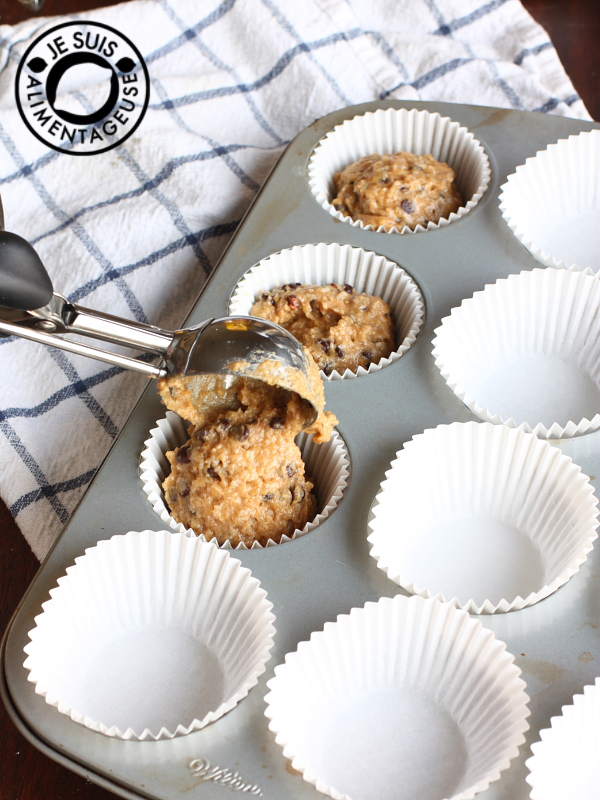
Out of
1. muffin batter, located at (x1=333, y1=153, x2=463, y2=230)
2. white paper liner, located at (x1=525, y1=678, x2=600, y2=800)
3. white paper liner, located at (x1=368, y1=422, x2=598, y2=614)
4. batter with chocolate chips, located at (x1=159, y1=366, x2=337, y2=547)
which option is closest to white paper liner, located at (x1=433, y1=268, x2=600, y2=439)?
white paper liner, located at (x1=368, y1=422, x2=598, y2=614)

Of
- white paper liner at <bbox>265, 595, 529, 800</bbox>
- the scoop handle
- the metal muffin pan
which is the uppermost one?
the scoop handle

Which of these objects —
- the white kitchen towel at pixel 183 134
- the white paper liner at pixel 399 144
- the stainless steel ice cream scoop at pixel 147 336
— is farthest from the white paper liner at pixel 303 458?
the white paper liner at pixel 399 144

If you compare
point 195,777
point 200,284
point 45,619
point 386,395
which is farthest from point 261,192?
point 195,777

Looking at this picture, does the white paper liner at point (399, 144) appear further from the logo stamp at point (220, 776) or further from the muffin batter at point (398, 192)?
the logo stamp at point (220, 776)

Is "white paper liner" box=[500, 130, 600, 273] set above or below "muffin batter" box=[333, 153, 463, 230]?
below

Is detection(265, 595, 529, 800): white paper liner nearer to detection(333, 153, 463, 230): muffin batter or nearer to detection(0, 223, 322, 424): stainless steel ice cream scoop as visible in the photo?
detection(0, 223, 322, 424): stainless steel ice cream scoop

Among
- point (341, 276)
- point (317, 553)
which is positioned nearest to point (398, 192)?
point (341, 276)

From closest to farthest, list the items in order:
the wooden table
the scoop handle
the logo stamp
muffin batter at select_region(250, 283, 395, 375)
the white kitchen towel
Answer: the logo stamp < the scoop handle < the wooden table < muffin batter at select_region(250, 283, 395, 375) < the white kitchen towel
